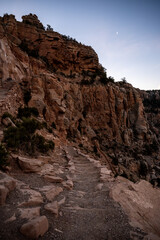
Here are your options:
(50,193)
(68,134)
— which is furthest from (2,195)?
(68,134)

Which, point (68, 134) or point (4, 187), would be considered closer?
point (4, 187)

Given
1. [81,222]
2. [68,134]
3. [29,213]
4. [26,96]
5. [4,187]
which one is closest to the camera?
[29,213]

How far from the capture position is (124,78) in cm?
4209

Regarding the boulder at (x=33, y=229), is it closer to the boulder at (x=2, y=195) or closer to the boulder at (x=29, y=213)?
the boulder at (x=29, y=213)

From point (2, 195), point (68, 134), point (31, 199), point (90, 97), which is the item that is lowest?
point (68, 134)

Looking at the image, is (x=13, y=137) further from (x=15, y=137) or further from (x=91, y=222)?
(x=91, y=222)

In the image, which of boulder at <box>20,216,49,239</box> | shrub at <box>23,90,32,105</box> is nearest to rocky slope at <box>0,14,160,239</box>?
boulder at <box>20,216,49,239</box>

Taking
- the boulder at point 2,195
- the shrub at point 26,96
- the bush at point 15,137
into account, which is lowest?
the boulder at point 2,195

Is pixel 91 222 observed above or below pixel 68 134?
above

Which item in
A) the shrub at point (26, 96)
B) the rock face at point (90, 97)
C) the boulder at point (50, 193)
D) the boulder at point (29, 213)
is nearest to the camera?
the boulder at point (29, 213)

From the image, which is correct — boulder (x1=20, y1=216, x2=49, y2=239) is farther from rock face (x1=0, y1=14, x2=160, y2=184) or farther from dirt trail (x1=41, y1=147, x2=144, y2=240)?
rock face (x1=0, y1=14, x2=160, y2=184)

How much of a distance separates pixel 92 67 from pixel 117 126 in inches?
715

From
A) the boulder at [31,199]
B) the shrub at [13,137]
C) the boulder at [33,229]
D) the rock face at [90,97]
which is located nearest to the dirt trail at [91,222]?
the boulder at [33,229]

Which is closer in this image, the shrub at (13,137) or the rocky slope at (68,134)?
the rocky slope at (68,134)
